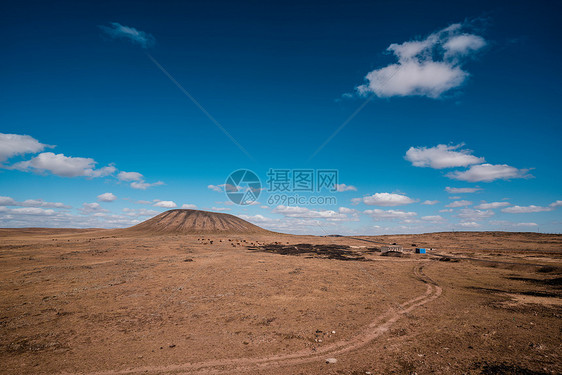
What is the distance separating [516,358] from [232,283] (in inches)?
656

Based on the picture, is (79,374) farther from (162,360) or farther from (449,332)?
(449,332)

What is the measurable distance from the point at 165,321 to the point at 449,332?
508 inches

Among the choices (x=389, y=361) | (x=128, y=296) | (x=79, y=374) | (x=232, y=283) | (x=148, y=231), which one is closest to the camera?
(x=79, y=374)

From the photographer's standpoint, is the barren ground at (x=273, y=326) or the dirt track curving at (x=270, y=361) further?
the barren ground at (x=273, y=326)

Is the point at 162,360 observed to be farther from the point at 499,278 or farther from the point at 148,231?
the point at 148,231

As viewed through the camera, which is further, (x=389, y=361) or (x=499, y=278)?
(x=499, y=278)

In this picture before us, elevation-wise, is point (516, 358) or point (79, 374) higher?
point (516, 358)

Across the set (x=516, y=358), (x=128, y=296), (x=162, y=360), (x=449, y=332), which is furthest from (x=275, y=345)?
(x=128, y=296)

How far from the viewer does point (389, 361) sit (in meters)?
8.18

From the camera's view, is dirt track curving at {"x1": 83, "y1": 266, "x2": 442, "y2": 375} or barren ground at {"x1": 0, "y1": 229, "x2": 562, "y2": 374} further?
barren ground at {"x1": 0, "y1": 229, "x2": 562, "y2": 374}

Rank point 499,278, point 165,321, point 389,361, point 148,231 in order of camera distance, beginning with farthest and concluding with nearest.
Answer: point 148,231
point 499,278
point 165,321
point 389,361

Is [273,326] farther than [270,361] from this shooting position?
Yes

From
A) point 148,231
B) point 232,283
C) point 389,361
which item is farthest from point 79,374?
point 148,231

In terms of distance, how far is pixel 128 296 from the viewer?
1557 centimetres
